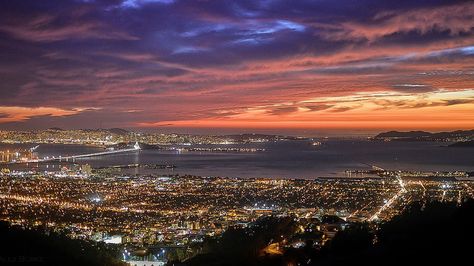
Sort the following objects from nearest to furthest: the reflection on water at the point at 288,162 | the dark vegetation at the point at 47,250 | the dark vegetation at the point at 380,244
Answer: the dark vegetation at the point at 380,244 < the dark vegetation at the point at 47,250 < the reflection on water at the point at 288,162

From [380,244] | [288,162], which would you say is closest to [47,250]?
[380,244]

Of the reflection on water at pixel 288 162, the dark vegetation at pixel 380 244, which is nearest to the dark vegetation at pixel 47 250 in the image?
the dark vegetation at pixel 380 244

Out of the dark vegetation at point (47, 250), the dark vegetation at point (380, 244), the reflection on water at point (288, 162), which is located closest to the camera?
the dark vegetation at point (380, 244)

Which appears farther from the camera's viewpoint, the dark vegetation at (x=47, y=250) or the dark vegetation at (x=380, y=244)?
the dark vegetation at (x=47, y=250)

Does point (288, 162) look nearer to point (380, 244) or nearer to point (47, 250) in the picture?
point (47, 250)

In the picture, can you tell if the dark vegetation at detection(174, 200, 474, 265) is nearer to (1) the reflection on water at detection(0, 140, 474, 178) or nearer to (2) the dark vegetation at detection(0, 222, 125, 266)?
(2) the dark vegetation at detection(0, 222, 125, 266)

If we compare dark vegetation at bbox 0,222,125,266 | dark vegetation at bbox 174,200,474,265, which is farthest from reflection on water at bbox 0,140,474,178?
dark vegetation at bbox 0,222,125,266

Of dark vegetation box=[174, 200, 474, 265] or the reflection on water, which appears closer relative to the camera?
dark vegetation box=[174, 200, 474, 265]

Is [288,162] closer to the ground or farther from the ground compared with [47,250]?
farther from the ground

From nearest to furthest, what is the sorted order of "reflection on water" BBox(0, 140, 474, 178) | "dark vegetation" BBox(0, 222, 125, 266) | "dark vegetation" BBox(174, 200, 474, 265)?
"dark vegetation" BBox(174, 200, 474, 265), "dark vegetation" BBox(0, 222, 125, 266), "reflection on water" BBox(0, 140, 474, 178)

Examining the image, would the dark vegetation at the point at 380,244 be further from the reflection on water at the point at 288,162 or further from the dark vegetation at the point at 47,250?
the reflection on water at the point at 288,162

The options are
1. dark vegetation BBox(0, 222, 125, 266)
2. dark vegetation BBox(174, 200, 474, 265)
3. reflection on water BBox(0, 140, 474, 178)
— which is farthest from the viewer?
reflection on water BBox(0, 140, 474, 178)
